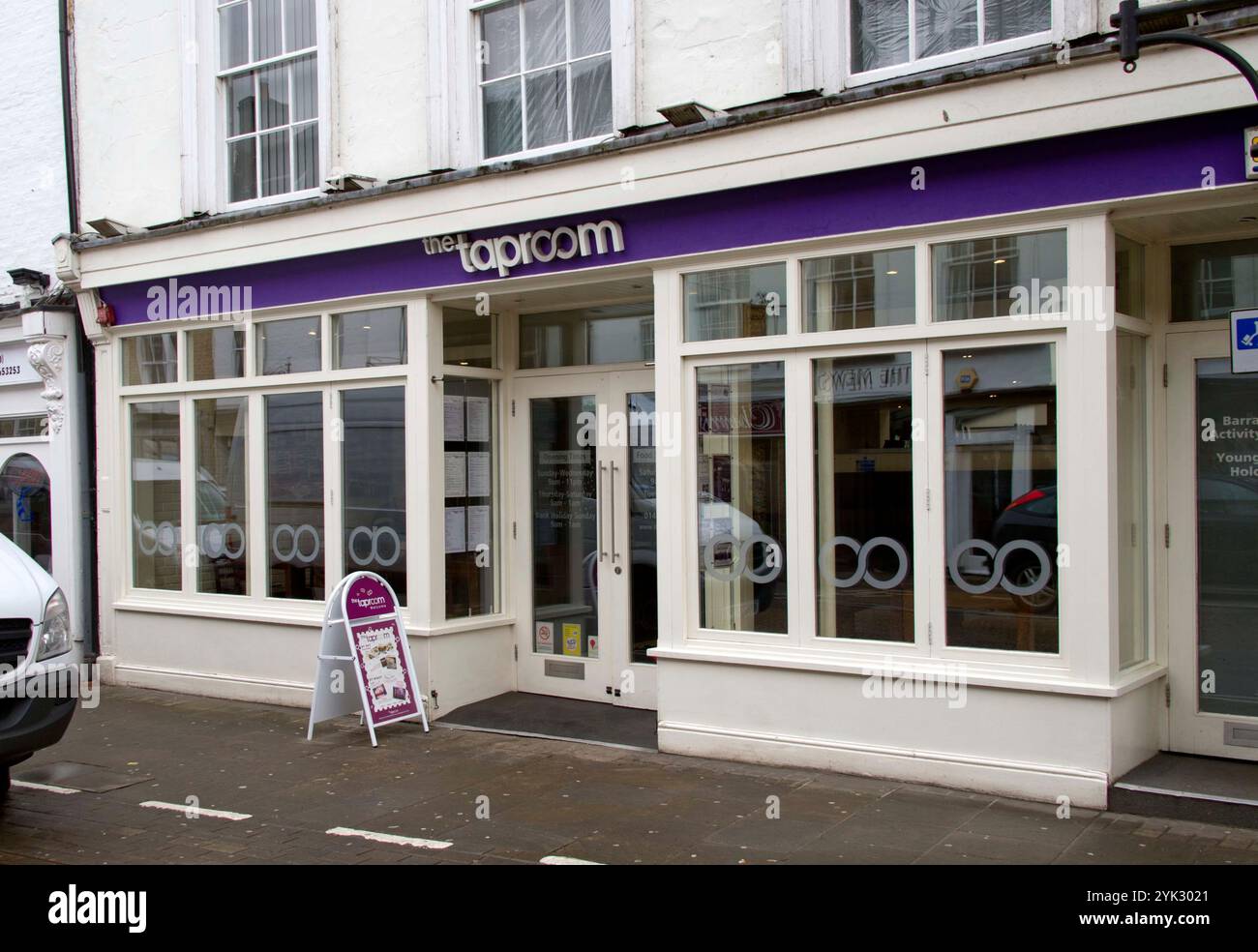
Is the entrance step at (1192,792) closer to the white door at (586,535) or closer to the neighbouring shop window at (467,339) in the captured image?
the white door at (586,535)

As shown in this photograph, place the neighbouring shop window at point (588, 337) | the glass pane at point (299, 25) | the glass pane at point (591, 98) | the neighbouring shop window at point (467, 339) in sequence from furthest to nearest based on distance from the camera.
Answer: the glass pane at point (299, 25) → the neighbouring shop window at point (467, 339) → the neighbouring shop window at point (588, 337) → the glass pane at point (591, 98)

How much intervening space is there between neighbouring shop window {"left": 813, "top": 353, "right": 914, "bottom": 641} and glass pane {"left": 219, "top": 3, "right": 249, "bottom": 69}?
6.60 meters

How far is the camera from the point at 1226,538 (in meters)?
7.02

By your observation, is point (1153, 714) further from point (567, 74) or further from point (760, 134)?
point (567, 74)

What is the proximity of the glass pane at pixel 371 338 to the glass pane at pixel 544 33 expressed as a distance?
2256 millimetres

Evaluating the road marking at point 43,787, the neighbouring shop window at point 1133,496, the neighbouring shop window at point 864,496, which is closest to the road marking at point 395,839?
the road marking at point 43,787

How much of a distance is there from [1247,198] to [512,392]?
19.0ft

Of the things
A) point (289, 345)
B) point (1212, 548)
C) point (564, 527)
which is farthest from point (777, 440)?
point (289, 345)

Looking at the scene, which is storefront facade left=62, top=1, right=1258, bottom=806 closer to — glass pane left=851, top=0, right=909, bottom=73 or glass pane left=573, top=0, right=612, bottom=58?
glass pane left=851, top=0, right=909, bottom=73

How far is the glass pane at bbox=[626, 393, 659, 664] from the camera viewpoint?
9.18 m

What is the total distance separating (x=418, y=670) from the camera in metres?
9.23

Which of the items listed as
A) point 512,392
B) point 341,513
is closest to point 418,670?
point 341,513

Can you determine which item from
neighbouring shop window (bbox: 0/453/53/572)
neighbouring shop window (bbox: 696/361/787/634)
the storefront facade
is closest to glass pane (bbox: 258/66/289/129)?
the storefront facade

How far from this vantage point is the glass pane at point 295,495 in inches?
399
